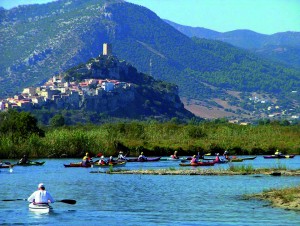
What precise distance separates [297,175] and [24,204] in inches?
838

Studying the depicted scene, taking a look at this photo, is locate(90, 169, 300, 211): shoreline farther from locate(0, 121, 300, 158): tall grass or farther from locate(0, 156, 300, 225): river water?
locate(0, 121, 300, 158): tall grass

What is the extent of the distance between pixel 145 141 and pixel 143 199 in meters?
54.0

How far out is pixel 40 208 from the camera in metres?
38.5

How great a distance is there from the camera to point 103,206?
136 ft

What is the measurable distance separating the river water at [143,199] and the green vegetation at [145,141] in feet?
60.7

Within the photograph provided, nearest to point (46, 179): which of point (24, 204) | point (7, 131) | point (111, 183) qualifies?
point (111, 183)

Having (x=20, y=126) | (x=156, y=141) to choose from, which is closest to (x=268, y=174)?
(x=20, y=126)

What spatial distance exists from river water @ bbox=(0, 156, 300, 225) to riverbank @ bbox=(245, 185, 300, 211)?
64cm

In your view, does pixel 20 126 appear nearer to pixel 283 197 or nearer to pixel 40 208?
pixel 40 208

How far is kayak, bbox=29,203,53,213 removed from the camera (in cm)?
3838

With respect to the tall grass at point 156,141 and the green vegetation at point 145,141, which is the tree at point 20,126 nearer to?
the green vegetation at point 145,141

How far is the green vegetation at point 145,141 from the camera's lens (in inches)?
Result: 3330

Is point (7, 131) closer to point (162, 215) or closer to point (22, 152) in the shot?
point (22, 152)

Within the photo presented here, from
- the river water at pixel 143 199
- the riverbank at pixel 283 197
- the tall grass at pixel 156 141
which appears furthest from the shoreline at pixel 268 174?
the tall grass at pixel 156 141
